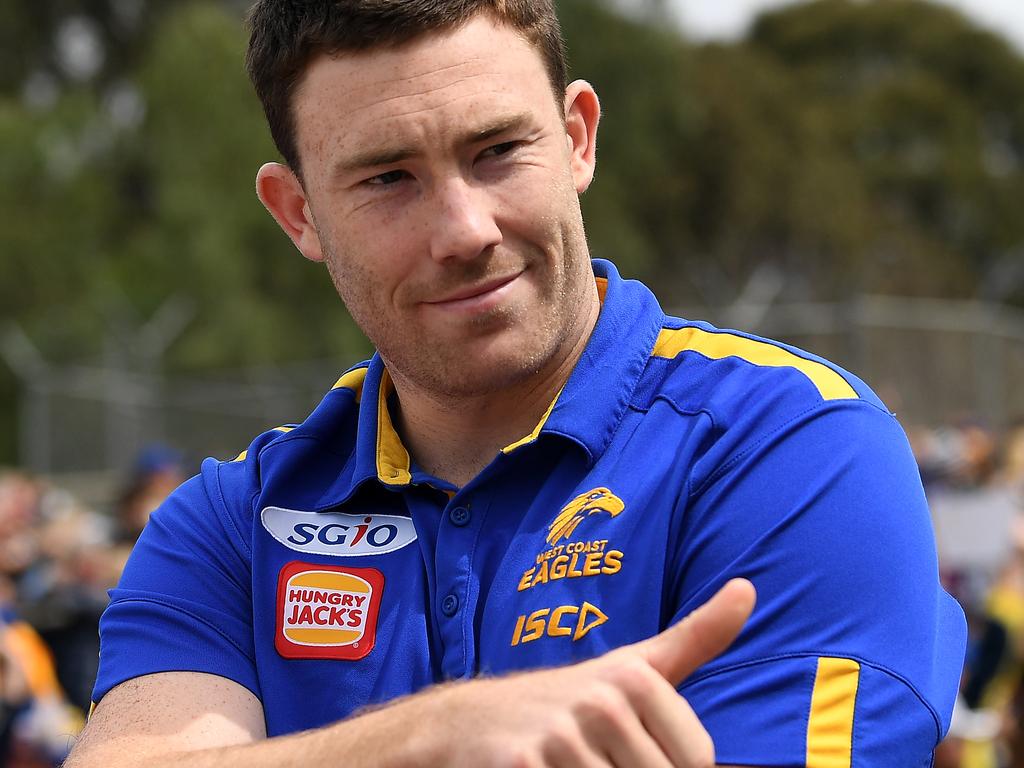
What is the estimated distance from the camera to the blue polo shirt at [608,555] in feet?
5.90

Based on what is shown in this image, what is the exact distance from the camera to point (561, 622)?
1950 mm

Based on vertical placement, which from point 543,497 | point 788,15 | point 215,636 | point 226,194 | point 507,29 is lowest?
point 788,15

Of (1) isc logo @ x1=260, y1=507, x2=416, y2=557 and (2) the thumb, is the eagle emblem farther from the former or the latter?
(2) the thumb

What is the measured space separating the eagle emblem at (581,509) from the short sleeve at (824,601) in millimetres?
111

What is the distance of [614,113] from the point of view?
2878 centimetres

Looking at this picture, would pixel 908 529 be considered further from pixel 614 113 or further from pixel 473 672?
pixel 614 113

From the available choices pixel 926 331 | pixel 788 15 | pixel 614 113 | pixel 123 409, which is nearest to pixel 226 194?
pixel 123 409

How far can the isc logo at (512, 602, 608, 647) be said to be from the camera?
6.36 ft

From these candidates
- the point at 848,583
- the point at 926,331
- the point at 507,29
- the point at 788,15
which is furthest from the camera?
the point at 788,15

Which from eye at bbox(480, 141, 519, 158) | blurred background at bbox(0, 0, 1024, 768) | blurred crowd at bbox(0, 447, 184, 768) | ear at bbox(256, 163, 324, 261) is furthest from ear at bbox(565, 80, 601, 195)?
blurred crowd at bbox(0, 447, 184, 768)

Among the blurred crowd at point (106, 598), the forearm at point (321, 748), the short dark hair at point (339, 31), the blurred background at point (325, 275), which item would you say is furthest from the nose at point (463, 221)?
the blurred crowd at point (106, 598)

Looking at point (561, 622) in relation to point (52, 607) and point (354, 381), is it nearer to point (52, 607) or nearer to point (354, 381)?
point (354, 381)

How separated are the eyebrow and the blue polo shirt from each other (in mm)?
338

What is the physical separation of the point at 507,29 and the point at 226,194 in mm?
20862
